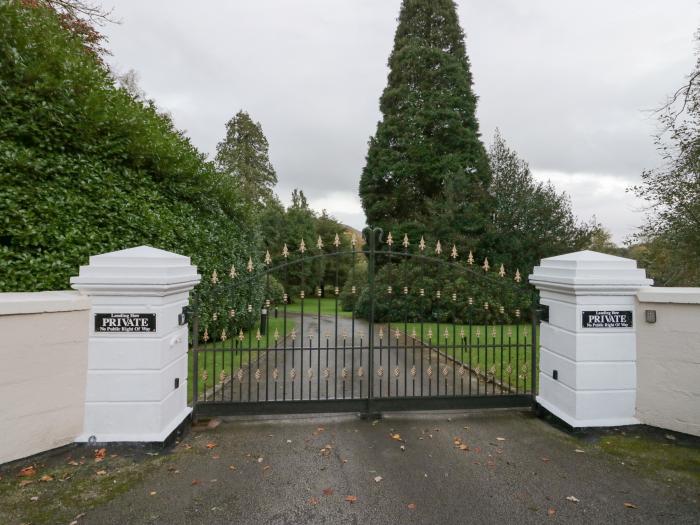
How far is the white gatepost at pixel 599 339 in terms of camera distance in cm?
452

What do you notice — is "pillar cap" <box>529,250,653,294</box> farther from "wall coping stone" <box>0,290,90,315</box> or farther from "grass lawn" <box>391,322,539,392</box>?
"wall coping stone" <box>0,290,90,315</box>

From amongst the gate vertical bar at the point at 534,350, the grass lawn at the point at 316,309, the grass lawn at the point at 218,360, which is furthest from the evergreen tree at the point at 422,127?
the gate vertical bar at the point at 534,350

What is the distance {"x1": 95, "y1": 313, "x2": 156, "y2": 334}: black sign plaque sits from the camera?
406 centimetres

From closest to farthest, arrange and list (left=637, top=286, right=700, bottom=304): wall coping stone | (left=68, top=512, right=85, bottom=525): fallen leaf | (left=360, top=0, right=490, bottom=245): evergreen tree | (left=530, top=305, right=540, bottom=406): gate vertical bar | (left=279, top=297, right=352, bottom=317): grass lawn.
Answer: (left=68, top=512, right=85, bottom=525): fallen leaf < (left=637, top=286, right=700, bottom=304): wall coping stone < (left=530, top=305, right=540, bottom=406): gate vertical bar < (left=279, top=297, right=352, bottom=317): grass lawn < (left=360, top=0, right=490, bottom=245): evergreen tree

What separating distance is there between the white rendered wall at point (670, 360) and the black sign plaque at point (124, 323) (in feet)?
18.7

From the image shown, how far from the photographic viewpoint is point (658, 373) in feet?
14.7

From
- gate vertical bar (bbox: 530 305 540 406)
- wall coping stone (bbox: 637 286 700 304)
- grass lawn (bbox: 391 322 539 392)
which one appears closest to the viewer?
wall coping stone (bbox: 637 286 700 304)

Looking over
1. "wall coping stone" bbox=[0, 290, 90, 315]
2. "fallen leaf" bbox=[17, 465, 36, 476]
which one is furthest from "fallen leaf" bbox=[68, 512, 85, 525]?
"wall coping stone" bbox=[0, 290, 90, 315]

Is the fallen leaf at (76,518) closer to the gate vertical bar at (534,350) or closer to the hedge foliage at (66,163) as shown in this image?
the hedge foliage at (66,163)

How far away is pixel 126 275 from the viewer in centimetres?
400

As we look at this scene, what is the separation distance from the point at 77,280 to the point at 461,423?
4.85 meters

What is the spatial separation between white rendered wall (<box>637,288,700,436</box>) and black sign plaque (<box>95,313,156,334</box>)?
571 centimetres

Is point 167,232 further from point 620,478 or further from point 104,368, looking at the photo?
point 620,478

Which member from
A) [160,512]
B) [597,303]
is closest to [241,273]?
[160,512]
